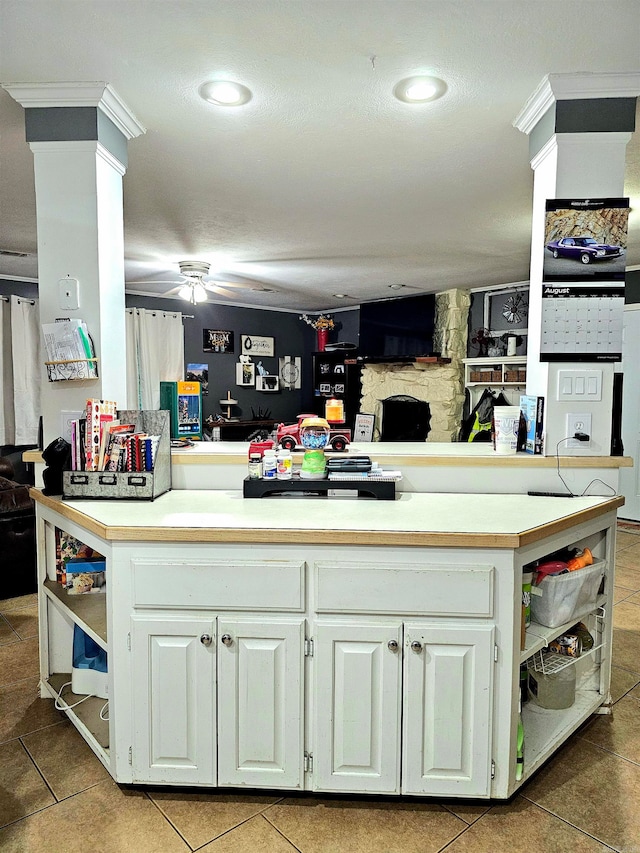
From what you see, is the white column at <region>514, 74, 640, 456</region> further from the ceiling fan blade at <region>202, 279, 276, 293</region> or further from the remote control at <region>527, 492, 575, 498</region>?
the ceiling fan blade at <region>202, 279, 276, 293</region>

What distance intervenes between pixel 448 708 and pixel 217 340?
241 inches

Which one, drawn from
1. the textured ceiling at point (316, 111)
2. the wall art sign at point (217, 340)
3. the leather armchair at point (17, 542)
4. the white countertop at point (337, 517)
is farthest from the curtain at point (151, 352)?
the white countertop at point (337, 517)

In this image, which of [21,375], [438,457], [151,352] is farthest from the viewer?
[151,352]

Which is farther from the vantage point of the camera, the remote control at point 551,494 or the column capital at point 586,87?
the remote control at point 551,494

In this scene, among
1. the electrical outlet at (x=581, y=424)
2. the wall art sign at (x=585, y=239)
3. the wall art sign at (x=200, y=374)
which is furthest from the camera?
the wall art sign at (x=200, y=374)

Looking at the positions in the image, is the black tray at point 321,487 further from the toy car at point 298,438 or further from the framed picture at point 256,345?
the framed picture at point 256,345

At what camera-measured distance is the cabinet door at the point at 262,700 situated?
5.46 ft

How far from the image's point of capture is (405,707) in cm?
166

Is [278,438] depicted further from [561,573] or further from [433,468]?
[561,573]

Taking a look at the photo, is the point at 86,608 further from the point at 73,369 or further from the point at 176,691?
the point at 73,369

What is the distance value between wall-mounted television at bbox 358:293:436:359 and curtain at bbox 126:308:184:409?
226 centimetres

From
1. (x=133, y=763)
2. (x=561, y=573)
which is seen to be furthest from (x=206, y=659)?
(x=561, y=573)

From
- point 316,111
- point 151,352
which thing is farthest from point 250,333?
point 316,111

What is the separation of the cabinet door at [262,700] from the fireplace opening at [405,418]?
17.4 feet
